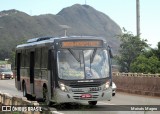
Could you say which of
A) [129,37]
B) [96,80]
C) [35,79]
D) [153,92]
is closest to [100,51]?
[96,80]

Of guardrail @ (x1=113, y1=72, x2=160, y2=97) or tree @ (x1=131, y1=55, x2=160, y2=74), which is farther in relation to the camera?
tree @ (x1=131, y1=55, x2=160, y2=74)

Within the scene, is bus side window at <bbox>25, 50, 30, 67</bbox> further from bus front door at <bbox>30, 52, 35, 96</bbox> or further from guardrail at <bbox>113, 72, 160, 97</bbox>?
guardrail at <bbox>113, 72, 160, 97</bbox>

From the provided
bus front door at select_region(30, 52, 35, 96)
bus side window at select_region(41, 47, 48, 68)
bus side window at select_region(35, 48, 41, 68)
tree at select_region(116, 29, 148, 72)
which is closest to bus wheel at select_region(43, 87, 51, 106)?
bus side window at select_region(41, 47, 48, 68)

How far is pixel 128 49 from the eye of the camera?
7019 cm

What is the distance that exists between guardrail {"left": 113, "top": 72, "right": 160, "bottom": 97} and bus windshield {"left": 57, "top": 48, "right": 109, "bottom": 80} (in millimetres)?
10711

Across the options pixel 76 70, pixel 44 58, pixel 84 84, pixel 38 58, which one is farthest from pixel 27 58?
pixel 84 84

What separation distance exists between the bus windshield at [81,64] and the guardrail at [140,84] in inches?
422

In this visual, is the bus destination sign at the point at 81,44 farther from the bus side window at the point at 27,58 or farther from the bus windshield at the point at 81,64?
Answer: the bus side window at the point at 27,58

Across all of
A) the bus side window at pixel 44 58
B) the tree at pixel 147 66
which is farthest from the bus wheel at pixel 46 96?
the tree at pixel 147 66

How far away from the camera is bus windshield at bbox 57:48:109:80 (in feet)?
58.9

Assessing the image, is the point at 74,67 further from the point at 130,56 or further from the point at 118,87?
the point at 130,56

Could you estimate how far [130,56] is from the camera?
70750mm

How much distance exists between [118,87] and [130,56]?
35.6 meters

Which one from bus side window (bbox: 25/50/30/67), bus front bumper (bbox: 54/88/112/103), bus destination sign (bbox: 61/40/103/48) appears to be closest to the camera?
bus front bumper (bbox: 54/88/112/103)
